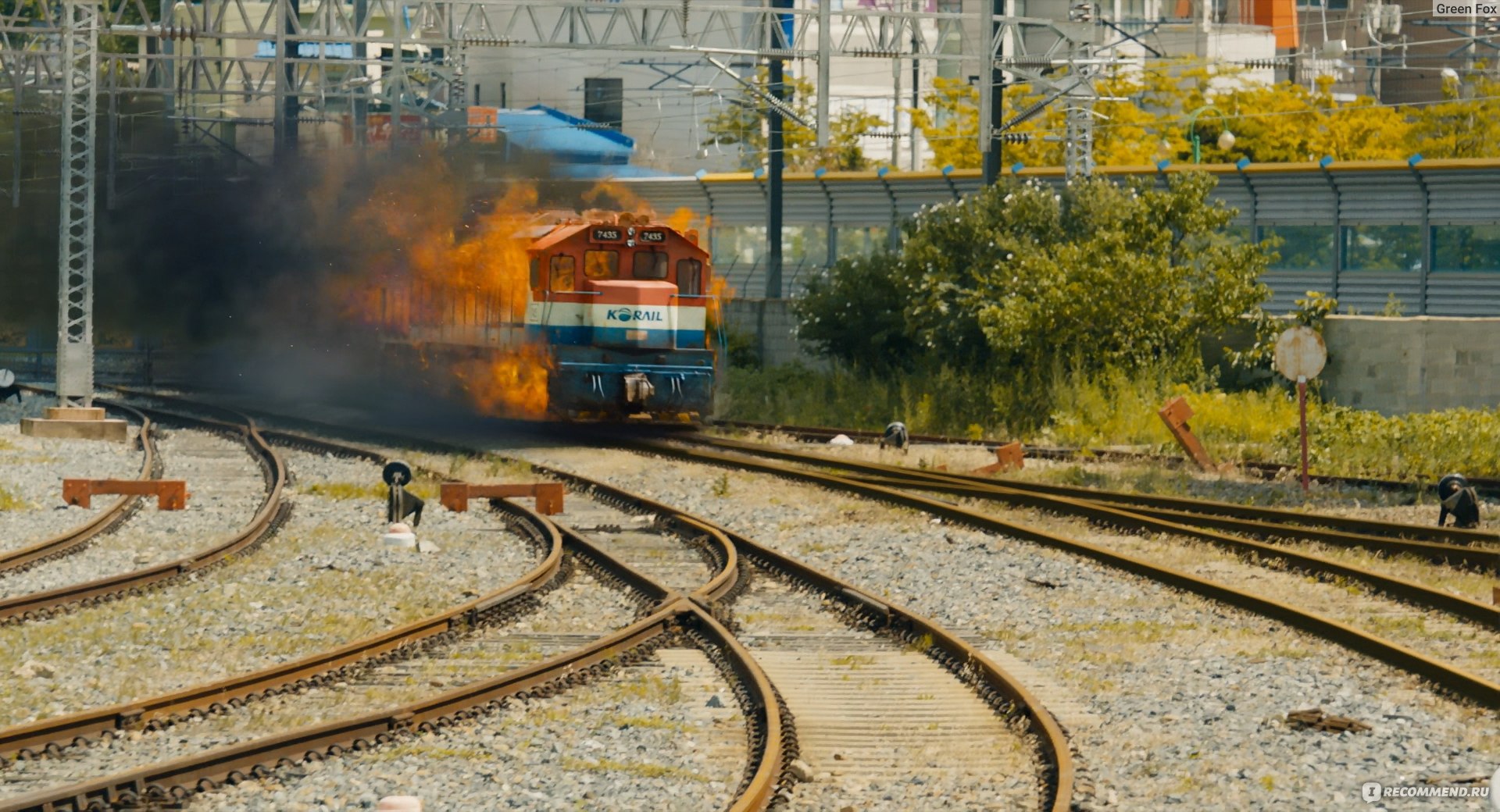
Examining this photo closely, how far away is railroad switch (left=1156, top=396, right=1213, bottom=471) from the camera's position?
2077cm

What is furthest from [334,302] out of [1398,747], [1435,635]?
[1398,747]

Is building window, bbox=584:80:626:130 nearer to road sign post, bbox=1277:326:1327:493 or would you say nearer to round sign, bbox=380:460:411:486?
road sign post, bbox=1277:326:1327:493

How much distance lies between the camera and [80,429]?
2575cm

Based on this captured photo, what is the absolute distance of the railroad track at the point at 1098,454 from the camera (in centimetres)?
1908

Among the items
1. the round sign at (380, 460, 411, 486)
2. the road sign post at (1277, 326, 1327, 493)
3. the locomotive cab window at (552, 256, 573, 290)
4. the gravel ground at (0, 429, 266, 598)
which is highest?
the locomotive cab window at (552, 256, 573, 290)

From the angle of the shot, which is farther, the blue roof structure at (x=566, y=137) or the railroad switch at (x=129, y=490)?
the blue roof structure at (x=566, y=137)

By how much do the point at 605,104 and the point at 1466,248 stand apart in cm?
4133

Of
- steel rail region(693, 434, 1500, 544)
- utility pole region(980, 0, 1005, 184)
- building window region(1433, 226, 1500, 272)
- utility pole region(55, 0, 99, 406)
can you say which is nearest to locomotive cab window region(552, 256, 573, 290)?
steel rail region(693, 434, 1500, 544)

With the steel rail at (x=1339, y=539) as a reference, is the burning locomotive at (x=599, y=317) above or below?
above

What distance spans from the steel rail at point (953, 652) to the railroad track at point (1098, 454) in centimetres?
713

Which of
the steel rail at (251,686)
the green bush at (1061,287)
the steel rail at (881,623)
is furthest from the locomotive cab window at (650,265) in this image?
the steel rail at (251,686)

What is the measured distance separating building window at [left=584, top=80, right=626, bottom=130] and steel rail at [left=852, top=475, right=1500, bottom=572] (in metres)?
53.0

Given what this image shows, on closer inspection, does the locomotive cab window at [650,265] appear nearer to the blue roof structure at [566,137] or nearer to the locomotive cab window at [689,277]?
the locomotive cab window at [689,277]

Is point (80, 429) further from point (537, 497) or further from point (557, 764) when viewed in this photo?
point (557, 764)
